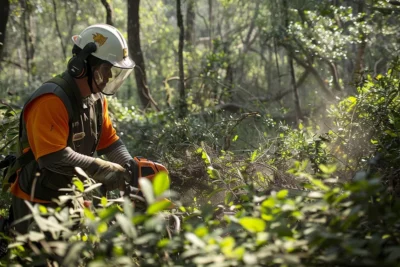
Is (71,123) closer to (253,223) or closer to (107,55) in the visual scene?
(107,55)

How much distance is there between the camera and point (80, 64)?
360 cm

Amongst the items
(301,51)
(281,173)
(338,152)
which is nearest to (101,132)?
(281,173)

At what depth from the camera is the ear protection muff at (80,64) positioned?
11.8 feet

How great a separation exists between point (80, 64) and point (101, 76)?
21 cm

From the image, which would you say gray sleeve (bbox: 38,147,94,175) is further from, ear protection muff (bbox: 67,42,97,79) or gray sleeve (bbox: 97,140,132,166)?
gray sleeve (bbox: 97,140,132,166)

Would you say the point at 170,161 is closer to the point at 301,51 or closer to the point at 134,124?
the point at 134,124

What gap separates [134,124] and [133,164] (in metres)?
5.03

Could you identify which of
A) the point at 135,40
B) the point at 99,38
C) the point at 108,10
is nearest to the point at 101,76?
the point at 99,38

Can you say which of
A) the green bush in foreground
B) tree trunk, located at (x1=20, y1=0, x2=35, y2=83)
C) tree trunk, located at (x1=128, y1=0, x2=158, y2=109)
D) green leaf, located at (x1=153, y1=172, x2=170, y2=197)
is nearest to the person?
the green bush in foreground

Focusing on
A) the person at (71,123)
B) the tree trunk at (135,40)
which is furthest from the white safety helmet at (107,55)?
the tree trunk at (135,40)

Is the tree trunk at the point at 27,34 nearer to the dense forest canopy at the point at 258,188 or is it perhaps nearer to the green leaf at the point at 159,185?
the dense forest canopy at the point at 258,188

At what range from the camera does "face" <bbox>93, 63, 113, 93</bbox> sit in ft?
12.2

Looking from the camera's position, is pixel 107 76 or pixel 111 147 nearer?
pixel 107 76

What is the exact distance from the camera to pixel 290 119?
11.5m
